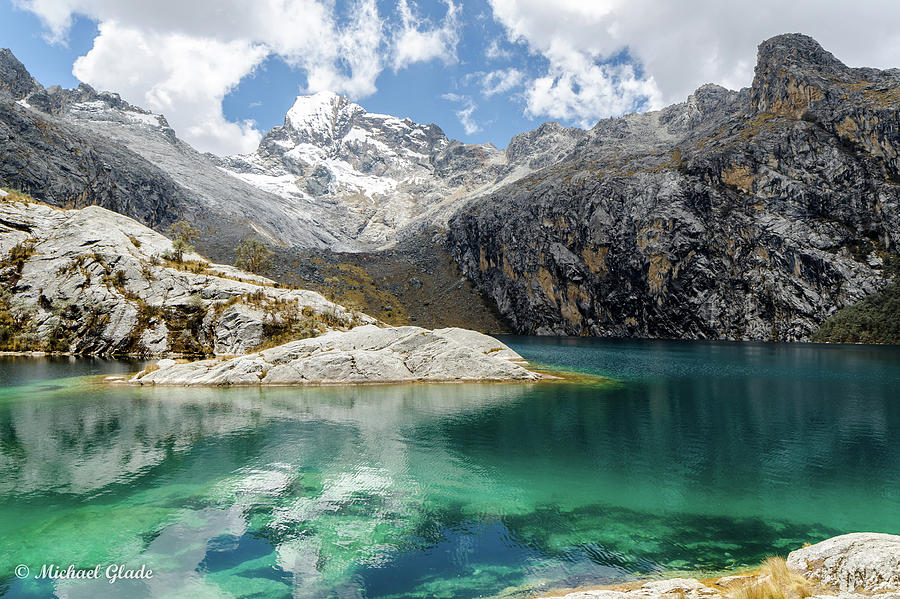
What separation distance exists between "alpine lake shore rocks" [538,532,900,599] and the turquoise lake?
1.86 meters

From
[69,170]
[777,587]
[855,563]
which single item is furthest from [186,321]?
[69,170]

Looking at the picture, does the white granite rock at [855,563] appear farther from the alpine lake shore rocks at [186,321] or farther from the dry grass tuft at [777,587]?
the alpine lake shore rocks at [186,321]

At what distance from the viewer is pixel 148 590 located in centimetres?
1412

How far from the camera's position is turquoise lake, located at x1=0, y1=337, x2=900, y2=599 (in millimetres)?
15766

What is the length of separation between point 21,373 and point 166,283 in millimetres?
27405

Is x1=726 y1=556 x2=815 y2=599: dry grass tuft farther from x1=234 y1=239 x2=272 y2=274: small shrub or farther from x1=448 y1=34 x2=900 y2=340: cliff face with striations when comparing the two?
x1=448 y1=34 x2=900 y2=340: cliff face with striations

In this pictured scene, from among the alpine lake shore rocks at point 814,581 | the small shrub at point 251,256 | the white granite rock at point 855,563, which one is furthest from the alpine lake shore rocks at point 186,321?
the white granite rock at point 855,563

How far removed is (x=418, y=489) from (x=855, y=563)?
1702 cm

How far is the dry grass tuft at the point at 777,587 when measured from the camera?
11.7m

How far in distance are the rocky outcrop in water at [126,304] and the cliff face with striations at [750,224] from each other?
121 meters
